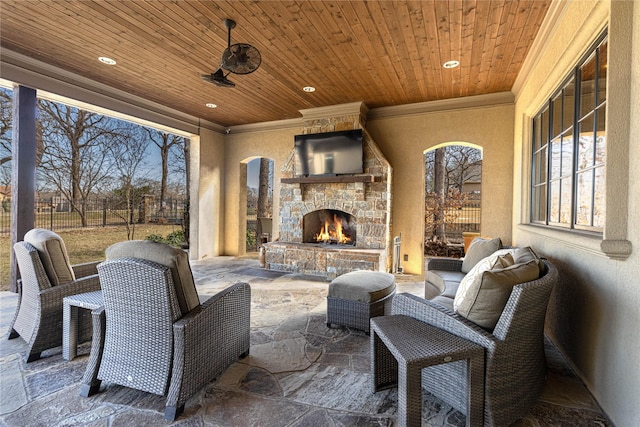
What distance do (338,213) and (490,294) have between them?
4.68 m

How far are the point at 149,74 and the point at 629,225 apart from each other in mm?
5367

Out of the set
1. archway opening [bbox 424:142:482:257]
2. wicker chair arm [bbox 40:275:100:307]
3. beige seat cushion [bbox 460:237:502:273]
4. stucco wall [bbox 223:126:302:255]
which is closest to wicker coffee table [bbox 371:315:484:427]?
beige seat cushion [bbox 460:237:502:273]

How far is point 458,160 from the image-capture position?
9086 millimetres

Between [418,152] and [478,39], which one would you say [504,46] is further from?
[418,152]

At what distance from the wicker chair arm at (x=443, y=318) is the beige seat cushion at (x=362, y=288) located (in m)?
0.75

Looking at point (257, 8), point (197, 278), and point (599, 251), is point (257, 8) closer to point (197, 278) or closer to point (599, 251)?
point (599, 251)

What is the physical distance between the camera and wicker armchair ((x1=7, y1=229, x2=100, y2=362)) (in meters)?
2.28

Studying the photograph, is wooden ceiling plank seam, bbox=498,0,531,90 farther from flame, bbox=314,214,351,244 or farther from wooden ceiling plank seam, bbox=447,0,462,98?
flame, bbox=314,214,351,244

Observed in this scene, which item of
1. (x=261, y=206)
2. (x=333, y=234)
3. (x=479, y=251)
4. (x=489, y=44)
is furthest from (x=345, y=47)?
(x=261, y=206)

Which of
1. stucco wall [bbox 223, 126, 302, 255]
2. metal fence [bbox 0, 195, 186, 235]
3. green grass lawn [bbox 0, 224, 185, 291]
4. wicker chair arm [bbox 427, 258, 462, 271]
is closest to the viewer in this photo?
wicker chair arm [bbox 427, 258, 462, 271]

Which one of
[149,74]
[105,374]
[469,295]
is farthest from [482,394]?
[149,74]

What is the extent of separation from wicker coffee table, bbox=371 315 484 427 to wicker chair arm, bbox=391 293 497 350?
40mm

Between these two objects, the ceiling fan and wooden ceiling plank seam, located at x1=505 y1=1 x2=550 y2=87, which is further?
the ceiling fan

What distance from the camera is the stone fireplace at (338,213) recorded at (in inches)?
208
